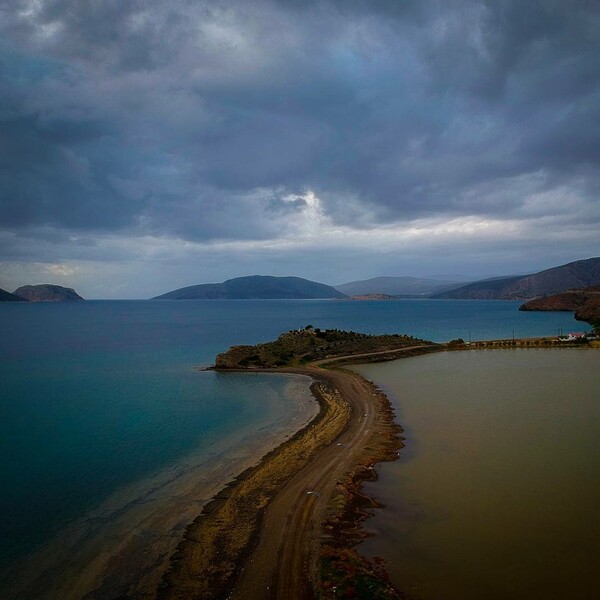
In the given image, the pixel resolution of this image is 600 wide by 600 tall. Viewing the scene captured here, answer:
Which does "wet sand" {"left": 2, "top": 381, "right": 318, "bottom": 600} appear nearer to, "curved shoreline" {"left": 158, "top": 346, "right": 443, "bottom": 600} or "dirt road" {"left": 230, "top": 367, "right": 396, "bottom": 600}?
"curved shoreline" {"left": 158, "top": 346, "right": 443, "bottom": 600}

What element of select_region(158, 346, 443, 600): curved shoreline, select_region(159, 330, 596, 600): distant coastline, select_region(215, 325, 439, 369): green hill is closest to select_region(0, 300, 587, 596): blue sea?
select_region(159, 330, 596, 600): distant coastline

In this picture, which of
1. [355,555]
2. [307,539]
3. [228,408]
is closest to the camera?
[355,555]

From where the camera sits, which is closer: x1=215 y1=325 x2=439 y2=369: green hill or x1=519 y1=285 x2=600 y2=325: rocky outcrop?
x1=215 y1=325 x2=439 y2=369: green hill

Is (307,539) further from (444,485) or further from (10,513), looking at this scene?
(10,513)

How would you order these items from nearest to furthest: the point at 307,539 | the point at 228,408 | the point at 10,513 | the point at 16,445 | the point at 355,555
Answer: the point at 355,555 → the point at 307,539 → the point at 10,513 → the point at 16,445 → the point at 228,408

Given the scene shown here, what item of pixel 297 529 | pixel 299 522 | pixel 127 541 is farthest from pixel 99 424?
pixel 297 529

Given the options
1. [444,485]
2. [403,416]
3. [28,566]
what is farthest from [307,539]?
[403,416]
